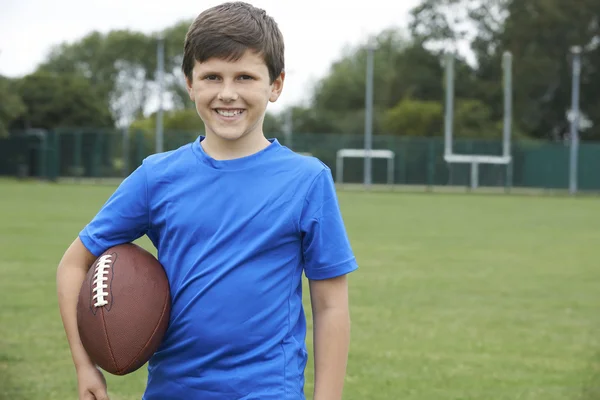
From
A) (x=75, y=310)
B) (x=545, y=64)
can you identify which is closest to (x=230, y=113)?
(x=75, y=310)

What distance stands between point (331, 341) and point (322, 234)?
269 mm

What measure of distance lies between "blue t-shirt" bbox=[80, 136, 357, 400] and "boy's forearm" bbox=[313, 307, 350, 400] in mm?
70

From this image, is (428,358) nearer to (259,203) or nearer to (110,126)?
(259,203)

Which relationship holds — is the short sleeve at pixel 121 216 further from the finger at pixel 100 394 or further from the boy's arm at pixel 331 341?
the boy's arm at pixel 331 341

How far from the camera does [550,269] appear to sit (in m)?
13.5

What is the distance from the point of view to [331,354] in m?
2.61

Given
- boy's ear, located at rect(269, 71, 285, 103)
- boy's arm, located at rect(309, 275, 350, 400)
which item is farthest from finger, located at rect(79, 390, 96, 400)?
boy's ear, located at rect(269, 71, 285, 103)

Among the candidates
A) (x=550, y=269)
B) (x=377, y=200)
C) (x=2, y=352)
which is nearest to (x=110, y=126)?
(x=377, y=200)

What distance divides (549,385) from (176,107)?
84975 millimetres

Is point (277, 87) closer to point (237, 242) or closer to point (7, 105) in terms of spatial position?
point (237, 242)

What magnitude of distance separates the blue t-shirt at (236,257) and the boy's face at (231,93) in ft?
0.29

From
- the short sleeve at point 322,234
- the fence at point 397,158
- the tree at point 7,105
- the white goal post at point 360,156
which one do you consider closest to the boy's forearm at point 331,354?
the short sleeve at point 322,234

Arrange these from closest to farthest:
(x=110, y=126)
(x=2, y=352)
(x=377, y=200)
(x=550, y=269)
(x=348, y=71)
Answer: (x=2, y=352)
(x=550, y=269)
(x=377, y=200)
(x=110, y=126)
(x=348, y=71)

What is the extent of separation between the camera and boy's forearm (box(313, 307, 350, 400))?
2611 mm
